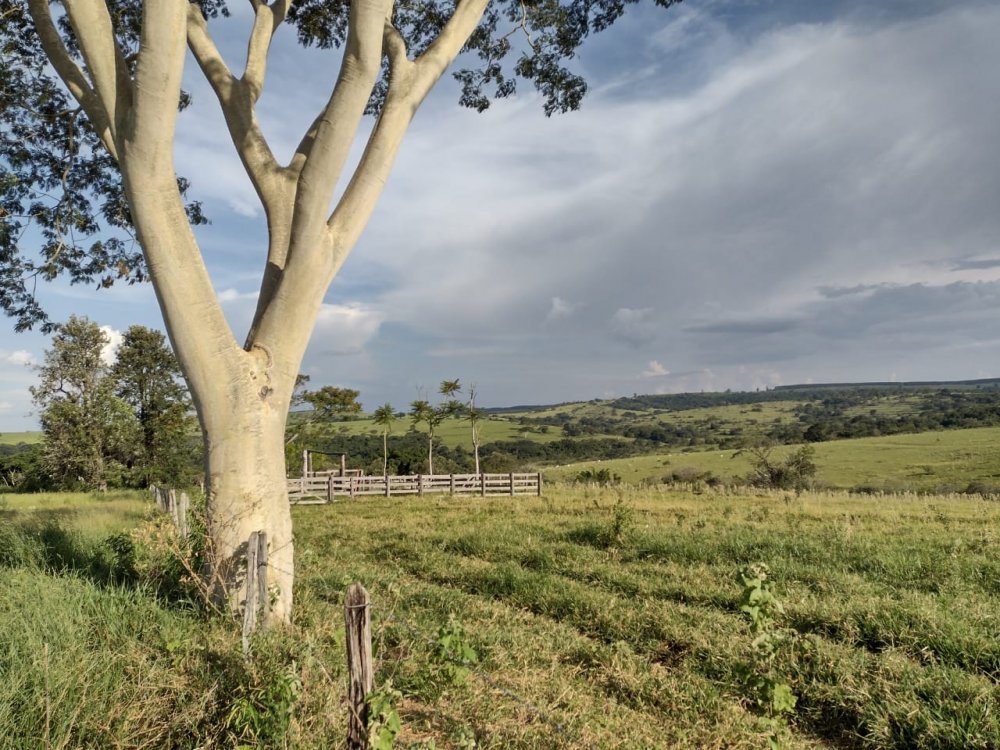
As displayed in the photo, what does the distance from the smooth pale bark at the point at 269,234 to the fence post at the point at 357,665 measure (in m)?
1.88

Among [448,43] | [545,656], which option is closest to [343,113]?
[448,43]

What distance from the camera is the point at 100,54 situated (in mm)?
4770

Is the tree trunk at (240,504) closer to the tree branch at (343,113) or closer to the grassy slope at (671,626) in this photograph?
the grassy slope at (671,626)

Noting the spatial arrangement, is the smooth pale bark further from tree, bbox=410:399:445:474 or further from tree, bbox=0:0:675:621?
tree, bbox=410:399:445:474

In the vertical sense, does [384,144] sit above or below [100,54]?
below

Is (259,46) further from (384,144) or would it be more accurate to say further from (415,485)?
(415,485)

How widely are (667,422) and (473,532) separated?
130978mm

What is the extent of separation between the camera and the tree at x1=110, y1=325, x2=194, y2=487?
3369 centimetres

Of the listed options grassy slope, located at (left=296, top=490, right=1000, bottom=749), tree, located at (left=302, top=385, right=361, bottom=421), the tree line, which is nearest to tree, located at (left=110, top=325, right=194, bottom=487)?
the tree line

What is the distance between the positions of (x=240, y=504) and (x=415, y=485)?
1006 inches

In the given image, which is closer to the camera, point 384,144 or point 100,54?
point 100,54

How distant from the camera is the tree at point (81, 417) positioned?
31.2 metres

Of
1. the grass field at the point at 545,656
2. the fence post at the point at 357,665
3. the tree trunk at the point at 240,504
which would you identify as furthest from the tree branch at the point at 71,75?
the fence post at the point at 357,665

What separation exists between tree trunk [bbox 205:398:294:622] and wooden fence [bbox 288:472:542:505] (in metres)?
24.1
